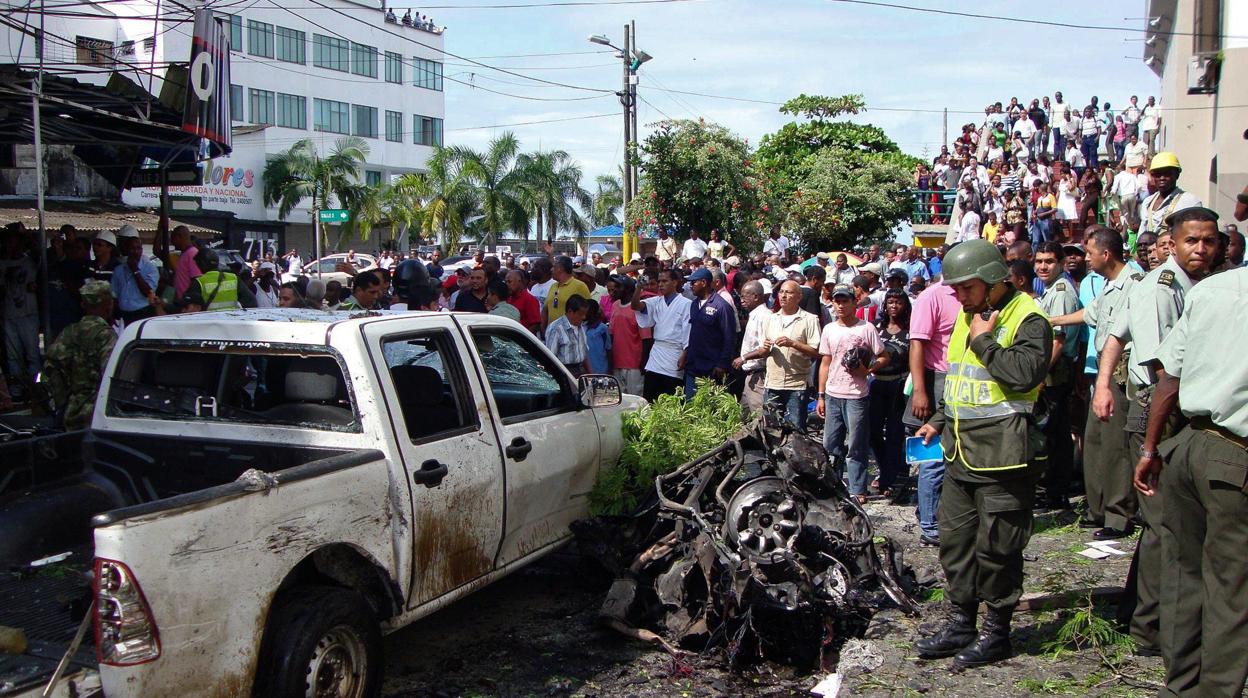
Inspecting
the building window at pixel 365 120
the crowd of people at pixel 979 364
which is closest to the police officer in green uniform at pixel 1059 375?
the crowd of people at pixel 979 364

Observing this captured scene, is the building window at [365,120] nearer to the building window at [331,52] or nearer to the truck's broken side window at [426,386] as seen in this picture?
the building window at [331,52]

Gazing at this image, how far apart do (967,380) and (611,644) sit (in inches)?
90.0

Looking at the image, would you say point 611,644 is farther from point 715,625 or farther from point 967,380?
point 967,380

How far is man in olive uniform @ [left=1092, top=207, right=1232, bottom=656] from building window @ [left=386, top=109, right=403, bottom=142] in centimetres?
5552

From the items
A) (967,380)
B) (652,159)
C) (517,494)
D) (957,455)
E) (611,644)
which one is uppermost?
(652,159)

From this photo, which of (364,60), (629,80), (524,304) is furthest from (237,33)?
(524,304)

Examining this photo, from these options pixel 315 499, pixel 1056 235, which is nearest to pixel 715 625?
pixel 315 499

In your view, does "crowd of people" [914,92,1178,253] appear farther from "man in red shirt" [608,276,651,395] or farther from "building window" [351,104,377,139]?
"building window" [351,104,377,139]

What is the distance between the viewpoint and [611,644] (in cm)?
502

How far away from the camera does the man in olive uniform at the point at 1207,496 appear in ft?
11.4

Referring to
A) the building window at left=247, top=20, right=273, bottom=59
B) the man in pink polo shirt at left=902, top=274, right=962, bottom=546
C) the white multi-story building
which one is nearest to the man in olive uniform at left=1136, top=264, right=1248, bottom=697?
the man in pink polo shirt at left=902, top=274, right=962, bottom=546

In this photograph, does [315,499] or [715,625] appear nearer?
[315,499]

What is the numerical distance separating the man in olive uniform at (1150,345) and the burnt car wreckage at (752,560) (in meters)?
1.15

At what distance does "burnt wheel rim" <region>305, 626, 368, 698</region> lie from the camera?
3693 mm
